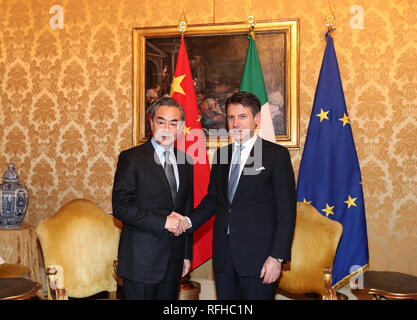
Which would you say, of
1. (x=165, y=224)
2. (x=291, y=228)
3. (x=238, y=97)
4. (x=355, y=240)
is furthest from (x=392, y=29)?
(x=165, y=224)

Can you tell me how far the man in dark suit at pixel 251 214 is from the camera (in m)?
2.30

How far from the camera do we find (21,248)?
4.05 m

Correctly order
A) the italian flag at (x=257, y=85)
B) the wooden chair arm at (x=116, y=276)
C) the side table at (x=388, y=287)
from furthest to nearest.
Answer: the italian flag at (x=257, y=85), the wooden chair arm at (x=116, y=276), the side table at (x=388, y=287)

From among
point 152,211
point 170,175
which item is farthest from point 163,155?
point 152,211

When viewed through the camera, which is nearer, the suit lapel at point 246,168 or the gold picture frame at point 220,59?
the suit lapel at point 246,168

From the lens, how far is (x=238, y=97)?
244cm

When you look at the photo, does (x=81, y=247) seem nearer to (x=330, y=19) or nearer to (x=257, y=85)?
(x=257, y=85)

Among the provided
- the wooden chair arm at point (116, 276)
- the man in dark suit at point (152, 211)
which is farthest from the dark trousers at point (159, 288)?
the wooden chair arm at point (116, 276)

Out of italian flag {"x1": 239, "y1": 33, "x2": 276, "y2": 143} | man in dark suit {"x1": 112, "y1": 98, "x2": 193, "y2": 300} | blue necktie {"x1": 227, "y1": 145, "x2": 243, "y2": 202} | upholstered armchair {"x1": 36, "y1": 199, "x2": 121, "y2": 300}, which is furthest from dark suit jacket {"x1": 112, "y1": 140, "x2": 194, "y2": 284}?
italian flag {"x1": 239, "y1": 33, "x2": 276, "y2": 143}

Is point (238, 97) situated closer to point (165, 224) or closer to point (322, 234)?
point (165, 224)

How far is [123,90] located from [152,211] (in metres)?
2.51

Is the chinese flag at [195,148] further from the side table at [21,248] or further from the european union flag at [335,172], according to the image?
the side table at [21,248]

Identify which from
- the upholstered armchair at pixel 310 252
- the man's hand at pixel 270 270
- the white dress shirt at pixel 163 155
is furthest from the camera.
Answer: the upholstered armchair at pixel 310 252

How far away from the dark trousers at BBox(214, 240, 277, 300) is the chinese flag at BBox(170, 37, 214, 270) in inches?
61.8
